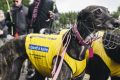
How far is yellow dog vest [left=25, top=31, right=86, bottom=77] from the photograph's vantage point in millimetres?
8812

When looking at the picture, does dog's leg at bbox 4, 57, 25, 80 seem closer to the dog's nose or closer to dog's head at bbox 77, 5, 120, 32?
dog's head at bbox 77, 5, 120, 32

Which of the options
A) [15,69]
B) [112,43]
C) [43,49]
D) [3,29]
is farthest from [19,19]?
[112,43]

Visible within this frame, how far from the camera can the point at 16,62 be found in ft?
31.5

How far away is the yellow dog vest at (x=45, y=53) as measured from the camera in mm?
8812

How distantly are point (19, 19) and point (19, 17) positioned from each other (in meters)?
0.05

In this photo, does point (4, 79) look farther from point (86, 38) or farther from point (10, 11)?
point (10, 11)

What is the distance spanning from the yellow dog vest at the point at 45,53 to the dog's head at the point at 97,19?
22.9 inches

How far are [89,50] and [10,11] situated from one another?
418cm

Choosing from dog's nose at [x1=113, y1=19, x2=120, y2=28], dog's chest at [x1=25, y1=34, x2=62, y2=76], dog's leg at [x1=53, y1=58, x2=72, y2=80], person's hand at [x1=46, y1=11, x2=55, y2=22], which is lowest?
dog's leg at [x1=53, y1=58, x2=72, y2=80]

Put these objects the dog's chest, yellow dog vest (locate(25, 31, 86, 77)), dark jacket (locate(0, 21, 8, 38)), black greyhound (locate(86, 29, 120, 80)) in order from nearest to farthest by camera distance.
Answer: yellow dog vest (locate(25, 31, 86, 77))
the dog's chest
black greyhound (locate(86, 29, 120, 80))
dark jacket (locate(0, 21, 8, 38))

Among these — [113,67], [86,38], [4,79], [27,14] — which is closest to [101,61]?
[113,67]

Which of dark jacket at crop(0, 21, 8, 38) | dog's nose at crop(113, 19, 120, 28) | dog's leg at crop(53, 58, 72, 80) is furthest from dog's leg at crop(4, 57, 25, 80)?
dark jacket at crop(0, 21, 8, 38)

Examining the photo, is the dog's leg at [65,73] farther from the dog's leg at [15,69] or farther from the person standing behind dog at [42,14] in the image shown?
the person standing behind dog at [42,14]

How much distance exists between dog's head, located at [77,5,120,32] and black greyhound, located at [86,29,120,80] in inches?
20.3
